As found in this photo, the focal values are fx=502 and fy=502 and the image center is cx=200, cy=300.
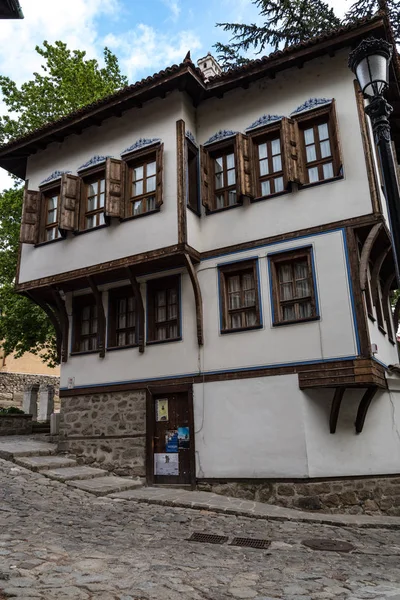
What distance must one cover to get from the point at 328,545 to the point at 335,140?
22.9 ft

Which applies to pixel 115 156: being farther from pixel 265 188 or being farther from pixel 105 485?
pixel 105 485

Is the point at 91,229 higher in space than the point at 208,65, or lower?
lower

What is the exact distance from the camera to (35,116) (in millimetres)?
17906

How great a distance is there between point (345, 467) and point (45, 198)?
30.3 feet

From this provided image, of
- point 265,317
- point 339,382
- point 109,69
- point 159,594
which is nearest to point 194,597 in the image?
point 159,594

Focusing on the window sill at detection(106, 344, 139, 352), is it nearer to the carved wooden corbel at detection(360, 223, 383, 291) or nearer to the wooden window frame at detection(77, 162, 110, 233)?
the wooden window frame at detection(77, 162, 110, 233)

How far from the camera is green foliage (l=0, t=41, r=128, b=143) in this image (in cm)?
1791

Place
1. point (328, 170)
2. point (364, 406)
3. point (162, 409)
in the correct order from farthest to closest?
1. point (162, 409)
2. point (328, 170)
3. point (364, 406)

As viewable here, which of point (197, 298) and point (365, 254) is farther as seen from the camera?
point (197, 298)

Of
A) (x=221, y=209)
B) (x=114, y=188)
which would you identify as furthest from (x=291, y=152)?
(x=114, y=188)

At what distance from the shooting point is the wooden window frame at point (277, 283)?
9245 millimetres

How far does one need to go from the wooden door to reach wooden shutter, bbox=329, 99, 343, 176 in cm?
528

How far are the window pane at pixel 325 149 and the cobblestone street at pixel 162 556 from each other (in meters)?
6.73

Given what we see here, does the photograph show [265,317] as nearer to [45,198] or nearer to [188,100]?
→ [188,100]
